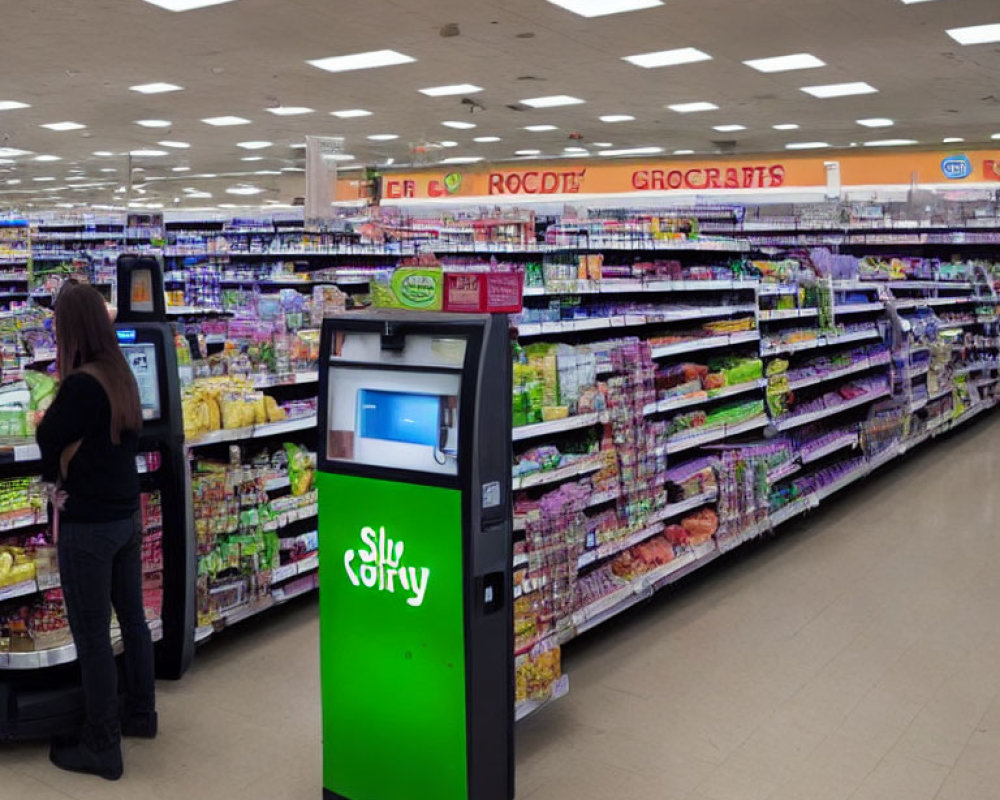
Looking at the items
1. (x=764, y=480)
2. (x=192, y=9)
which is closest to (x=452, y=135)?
(x=192, y=9)

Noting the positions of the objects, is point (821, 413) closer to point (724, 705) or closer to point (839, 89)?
point (724, 705)

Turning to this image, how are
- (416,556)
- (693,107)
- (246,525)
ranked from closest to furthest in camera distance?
(416,556) → (246,525) → (693,107)

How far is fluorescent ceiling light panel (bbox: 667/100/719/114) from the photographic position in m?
13.3

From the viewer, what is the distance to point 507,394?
9.13 feet

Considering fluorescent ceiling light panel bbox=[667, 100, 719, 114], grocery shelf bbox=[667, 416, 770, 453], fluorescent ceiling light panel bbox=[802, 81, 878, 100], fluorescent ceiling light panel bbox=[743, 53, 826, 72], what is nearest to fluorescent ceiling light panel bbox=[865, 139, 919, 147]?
fluorescent ceiling light panel bbox=[667, 100, 719, 114]

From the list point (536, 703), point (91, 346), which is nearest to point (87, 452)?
point (91, 346)

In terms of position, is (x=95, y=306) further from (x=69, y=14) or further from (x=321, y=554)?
(x=69, y=14)

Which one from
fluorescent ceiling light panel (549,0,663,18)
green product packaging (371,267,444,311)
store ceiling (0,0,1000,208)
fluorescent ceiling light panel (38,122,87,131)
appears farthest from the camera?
fluorescent ceiling light panel (38,122,87,131)

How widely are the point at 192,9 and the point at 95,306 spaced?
20.8 ft

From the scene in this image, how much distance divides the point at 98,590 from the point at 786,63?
31.1ft

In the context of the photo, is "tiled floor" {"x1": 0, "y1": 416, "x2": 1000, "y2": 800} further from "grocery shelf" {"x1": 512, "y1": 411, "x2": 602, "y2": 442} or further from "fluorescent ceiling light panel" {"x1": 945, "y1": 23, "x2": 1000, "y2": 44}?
"fluorescent ceiling light panel" {"x1": 945, "y1": 23, "x2": 1000, "y2": 44}

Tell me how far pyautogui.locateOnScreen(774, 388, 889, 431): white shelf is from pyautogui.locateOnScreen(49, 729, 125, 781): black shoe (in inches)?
162

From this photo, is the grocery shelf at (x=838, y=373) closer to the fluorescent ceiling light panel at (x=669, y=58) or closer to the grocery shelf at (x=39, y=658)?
the fluorescent ceiling light panel at (x=669, y=58)

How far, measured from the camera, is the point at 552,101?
13062 mm
